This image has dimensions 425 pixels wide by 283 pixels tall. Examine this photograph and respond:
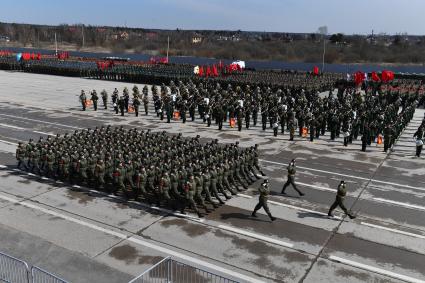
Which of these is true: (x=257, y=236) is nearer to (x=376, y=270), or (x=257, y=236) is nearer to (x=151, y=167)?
(x=376, y=270)

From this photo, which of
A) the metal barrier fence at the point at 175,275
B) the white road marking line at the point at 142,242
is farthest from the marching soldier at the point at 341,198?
the metal barrier fence at the point at 175,275

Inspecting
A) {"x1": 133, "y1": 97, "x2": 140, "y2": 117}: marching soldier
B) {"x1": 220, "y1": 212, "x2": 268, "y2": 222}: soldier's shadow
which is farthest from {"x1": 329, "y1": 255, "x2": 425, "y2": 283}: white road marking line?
{"x1": 133, "y1": 97, "x2": 140, "y2": 117}: marching soldier

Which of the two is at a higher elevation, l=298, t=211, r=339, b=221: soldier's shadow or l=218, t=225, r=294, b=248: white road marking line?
l=298, t=211, r=339, b=221: soldier's shadow

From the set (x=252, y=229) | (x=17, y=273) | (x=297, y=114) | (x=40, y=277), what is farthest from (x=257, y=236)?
(x=297, y=114)

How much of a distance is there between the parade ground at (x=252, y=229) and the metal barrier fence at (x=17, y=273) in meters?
0.80

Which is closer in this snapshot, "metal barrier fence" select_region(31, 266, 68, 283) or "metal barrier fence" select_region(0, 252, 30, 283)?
"metal barrier fence" select_region(31, 266, 68, 283)

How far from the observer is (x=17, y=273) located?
941 centimetres

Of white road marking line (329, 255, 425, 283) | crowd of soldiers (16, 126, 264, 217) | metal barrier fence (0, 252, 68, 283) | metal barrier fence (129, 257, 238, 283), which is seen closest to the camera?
metal barrier fence (0, 252, 68, 283)

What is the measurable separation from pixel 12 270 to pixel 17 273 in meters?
0.20

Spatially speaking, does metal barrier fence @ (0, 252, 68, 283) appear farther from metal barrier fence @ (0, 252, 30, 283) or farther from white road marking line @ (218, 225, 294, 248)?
white road marking line @ (218, 225, 294, 248)

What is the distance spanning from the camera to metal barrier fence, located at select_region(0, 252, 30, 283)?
365 inches

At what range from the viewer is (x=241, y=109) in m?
26.3

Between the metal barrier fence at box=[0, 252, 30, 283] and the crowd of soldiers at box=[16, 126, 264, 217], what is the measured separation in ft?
16.9

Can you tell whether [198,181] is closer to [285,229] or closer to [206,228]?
[206,228]
